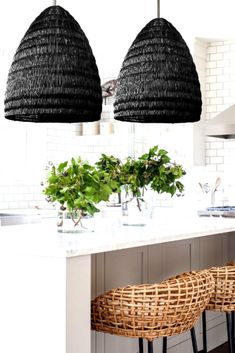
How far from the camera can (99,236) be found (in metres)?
2.99

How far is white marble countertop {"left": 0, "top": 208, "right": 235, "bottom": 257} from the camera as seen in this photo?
8.45 feet

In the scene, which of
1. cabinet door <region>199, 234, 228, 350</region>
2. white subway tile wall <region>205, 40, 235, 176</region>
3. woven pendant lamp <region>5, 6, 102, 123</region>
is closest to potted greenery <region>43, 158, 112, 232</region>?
woven pendant lamp <region>5, 6, 102, 123</region>

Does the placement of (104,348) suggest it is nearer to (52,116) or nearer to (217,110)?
(52,116)

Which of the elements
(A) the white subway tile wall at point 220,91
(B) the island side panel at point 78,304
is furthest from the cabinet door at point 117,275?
(A) the white subway tile wall at point 220,91

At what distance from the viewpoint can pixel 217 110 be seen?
21.0 feet

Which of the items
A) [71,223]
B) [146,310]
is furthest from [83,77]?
[146,310]

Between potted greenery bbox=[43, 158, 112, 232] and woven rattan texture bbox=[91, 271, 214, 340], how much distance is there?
442 mm

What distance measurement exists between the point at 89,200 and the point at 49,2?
11.2ft

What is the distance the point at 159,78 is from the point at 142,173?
41.6 inches

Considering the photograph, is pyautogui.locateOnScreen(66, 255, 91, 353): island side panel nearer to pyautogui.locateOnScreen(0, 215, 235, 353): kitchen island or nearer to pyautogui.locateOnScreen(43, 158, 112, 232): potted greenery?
pyautogui.locateOnScreen(0, 215, 235, 353): kitchen island

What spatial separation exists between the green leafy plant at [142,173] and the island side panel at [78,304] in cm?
95

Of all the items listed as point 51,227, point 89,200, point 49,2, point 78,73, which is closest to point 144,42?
point 78,73

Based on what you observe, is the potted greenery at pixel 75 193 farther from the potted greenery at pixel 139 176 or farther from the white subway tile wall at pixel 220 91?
the white subway tile wall at pixel 220 91

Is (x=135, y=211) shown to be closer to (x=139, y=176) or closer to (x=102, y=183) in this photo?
(x=139, y=176)
